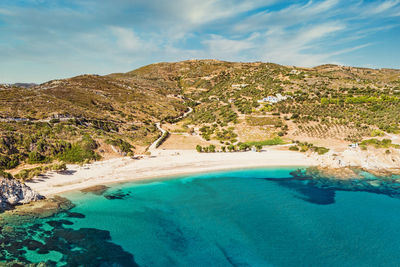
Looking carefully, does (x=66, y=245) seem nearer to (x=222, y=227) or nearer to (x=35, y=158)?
(x=222, y=227)

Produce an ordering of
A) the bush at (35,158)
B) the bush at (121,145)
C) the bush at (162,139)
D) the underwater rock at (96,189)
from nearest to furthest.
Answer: the underwater rock at (96,189), the bush at (35,158), the bush at (121,145), the bush at (162,139)

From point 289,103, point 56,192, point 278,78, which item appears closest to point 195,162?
point 56,192

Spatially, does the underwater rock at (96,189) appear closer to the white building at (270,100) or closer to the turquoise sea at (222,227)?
the turquoise sea at (222,227)

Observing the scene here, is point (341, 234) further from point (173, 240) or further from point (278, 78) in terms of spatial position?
point (278, 78)

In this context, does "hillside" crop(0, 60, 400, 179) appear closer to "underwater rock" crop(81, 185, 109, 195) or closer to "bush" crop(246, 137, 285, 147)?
"bush" crop(246, 137, 285, 147)

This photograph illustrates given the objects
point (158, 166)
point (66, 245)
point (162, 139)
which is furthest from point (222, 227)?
point (162, 139)

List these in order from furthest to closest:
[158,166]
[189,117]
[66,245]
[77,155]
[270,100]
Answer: [189,117] → [270,100] → [158,166] → [77,155] → [66,245]

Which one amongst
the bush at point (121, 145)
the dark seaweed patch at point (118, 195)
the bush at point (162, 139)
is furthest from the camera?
the bush at point (162, 139)

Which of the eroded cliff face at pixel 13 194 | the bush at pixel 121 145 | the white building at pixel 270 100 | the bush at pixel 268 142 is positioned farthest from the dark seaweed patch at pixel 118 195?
the white building at pixel 270 100
